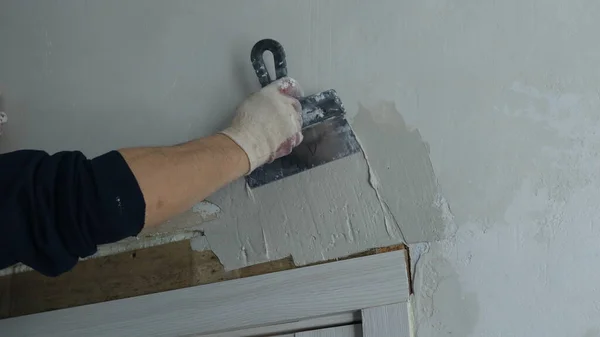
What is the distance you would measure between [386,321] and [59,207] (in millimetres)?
633

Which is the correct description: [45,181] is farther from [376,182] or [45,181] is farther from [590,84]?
[590,84]

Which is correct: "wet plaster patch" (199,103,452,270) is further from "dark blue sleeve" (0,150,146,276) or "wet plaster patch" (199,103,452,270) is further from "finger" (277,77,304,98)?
"dark blue sleeve" (0,150,146,276)

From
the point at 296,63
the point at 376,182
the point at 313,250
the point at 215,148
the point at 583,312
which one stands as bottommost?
the point at 583,312

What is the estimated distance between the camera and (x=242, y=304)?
1.33 m

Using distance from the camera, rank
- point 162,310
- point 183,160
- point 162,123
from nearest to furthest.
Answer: point 183,160
point 162,310
point 162,123

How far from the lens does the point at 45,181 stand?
101cm

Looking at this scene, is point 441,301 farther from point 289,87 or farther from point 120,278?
point 120,278

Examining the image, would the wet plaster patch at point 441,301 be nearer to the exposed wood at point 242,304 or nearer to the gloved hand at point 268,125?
the exposed wood at point 242,304

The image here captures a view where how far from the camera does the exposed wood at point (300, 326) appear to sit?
1.28 meters

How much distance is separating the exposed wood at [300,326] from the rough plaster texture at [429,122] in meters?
0.13


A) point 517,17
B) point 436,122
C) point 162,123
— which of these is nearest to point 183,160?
point 162,123

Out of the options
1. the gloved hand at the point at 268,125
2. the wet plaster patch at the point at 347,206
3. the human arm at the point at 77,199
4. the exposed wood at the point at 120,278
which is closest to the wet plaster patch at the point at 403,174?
the wet plaster patch at the point at 347,206

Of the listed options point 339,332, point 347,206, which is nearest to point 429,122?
point 347,206

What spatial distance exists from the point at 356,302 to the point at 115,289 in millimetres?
576
